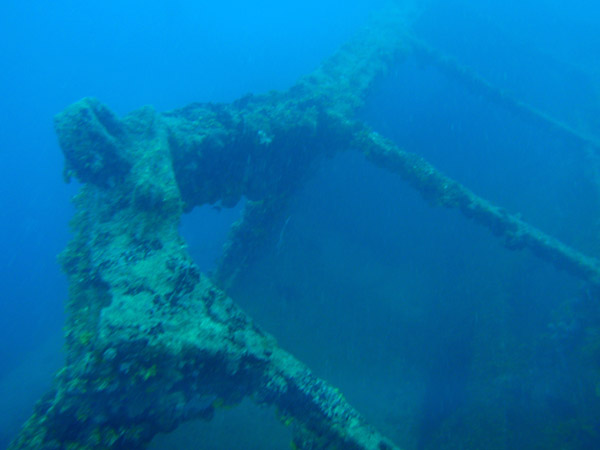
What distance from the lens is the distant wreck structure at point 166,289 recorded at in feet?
8.09

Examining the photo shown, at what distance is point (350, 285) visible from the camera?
9164 mm

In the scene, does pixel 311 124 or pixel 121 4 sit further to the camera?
pixel 121 4

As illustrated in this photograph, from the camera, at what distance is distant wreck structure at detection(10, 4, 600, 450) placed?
246cm

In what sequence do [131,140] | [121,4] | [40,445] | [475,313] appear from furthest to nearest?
[121,4], [475,313], [131,140], [40,445]

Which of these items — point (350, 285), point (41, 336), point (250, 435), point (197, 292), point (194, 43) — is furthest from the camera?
point (194, 43)

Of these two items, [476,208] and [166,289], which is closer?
[166,289]

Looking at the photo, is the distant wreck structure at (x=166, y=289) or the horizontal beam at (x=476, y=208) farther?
the horizontal beam at (x=476, y=208)

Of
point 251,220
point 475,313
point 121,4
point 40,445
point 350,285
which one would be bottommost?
point 121,4

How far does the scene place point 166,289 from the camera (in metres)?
2.88

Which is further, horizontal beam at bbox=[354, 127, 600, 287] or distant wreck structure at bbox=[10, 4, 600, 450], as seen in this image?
horizontal beam at bbox=[354, 127, 600, 287]

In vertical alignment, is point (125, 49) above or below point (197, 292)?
below

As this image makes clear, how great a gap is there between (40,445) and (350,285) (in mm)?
7516

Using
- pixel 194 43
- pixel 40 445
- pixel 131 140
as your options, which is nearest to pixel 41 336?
pixel 131 140

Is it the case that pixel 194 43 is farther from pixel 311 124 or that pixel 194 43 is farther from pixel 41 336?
pixel 311 124
